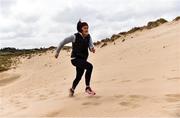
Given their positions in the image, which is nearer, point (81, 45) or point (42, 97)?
point (81, 45)

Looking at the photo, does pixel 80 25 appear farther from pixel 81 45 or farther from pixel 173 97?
pixel 173 97

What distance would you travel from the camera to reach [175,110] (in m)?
6.89

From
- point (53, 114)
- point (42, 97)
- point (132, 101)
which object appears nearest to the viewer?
point (53, 114)

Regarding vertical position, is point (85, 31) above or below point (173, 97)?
above

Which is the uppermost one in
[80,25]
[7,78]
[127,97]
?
[80,25]

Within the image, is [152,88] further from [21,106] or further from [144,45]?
[144,45]

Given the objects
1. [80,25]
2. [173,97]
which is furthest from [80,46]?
[173,97]

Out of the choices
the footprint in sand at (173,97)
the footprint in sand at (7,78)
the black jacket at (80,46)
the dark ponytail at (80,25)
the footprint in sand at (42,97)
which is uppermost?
the dark ponytail at (80,25)

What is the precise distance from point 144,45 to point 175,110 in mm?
11891

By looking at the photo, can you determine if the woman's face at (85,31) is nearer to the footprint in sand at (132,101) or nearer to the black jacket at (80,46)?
the black jacket at (80,46)

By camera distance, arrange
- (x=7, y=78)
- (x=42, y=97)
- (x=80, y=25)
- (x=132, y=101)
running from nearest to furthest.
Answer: (x=132, y=101)
(x=80, y=25)
(x=42, y=97)
(x=7, y=78)

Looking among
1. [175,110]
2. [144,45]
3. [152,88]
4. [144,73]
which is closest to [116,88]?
[152,88]

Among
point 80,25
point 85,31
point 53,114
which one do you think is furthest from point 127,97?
point 80,25

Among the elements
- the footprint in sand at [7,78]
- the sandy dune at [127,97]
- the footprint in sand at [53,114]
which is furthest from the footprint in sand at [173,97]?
the footprint in sand at [7,78]
